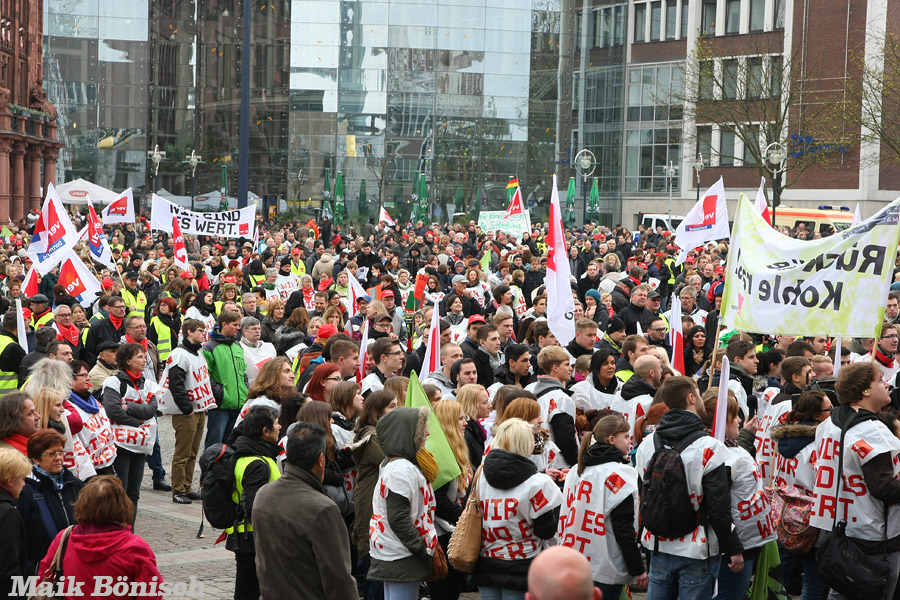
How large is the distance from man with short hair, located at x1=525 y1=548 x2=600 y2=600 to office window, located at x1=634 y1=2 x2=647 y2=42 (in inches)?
2439

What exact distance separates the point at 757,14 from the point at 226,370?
52.6 m

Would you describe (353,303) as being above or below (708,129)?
below

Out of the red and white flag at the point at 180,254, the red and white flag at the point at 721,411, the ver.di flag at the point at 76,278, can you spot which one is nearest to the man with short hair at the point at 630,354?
the red and white flag at the point at 721,411

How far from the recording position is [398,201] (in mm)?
56406

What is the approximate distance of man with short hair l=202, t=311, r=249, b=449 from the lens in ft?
36.2

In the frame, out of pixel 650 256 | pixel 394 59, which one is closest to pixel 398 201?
pixel 394 59

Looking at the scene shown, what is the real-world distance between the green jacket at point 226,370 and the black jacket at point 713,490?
5854 mm

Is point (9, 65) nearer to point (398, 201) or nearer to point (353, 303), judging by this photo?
point (398, 201)

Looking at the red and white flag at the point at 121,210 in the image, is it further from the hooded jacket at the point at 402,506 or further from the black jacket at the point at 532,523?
the black jacket at the point at 532,523

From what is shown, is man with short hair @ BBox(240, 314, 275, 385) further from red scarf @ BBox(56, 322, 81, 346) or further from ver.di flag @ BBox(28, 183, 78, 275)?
ver.di flag @ BBox(28, 183, 78, 275)

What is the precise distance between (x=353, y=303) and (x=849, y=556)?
900cm

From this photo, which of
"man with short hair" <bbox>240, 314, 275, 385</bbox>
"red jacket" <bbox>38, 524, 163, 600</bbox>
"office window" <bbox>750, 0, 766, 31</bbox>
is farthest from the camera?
"office window" <bbox>750, 0, 766, 31</bbox>

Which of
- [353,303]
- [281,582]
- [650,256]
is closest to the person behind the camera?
[281,582]

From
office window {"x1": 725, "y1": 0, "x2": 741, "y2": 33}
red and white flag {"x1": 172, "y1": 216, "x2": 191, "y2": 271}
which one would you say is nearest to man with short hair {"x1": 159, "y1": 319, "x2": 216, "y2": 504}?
red and white flag {"x1": 172, "y1": 216, "x2": 191, "y2": 271}
